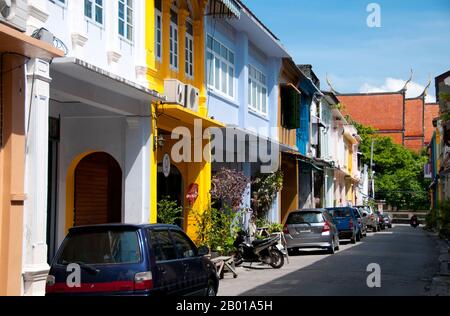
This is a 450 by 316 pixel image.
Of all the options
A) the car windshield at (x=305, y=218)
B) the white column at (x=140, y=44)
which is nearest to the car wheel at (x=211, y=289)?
the white column at (x=140, y=44)

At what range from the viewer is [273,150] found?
26438 millimetres

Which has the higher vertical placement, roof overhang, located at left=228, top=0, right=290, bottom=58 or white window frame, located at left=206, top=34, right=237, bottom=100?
roof overhang, located at left=228, top=0, right=290, bottom=58

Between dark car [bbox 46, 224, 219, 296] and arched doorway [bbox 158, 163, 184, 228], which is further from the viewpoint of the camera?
arched doorway [bbox 158, 163, 184, 228]

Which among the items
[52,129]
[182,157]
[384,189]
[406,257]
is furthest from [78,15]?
[384,189]

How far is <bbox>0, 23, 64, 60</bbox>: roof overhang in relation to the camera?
9430 millimetres

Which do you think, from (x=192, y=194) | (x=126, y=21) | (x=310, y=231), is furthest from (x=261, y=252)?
(x=126, y=21)

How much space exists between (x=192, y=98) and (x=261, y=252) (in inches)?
189

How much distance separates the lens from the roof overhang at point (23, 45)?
9.43 metres

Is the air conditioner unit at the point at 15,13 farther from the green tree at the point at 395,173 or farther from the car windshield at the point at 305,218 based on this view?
the green tree at the point at 395,173

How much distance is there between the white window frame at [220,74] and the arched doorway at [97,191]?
3895 millimetres

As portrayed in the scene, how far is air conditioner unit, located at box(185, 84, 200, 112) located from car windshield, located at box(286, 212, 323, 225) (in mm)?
7776

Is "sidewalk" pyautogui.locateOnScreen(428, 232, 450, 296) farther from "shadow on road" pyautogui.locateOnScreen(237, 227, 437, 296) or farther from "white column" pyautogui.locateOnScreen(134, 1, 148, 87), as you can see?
"white column" pyautogui.locateOnScreen(134, 1, 148, 87)

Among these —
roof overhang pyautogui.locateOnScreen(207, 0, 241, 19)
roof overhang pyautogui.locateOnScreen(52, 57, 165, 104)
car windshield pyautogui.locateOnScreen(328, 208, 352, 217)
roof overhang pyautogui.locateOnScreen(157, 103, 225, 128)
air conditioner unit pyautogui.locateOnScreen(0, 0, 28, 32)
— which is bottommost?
car windshield pyautogui.locateOnScreen(328, 208, 352, 217)

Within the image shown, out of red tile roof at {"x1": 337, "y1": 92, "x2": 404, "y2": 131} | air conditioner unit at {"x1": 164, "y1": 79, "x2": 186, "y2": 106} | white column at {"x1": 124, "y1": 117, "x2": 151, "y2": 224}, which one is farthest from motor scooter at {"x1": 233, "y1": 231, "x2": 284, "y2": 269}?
red tile roof at {"x1": 337, "y1": 92, "x2": 404, "y2": 131}
